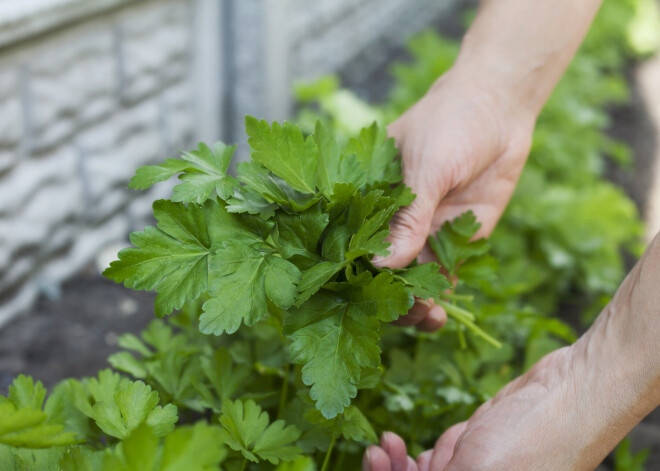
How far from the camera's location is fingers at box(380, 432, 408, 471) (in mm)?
1001

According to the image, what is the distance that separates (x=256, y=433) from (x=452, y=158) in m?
0.67

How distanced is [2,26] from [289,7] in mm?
1977

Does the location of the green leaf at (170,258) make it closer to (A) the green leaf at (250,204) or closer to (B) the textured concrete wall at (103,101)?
(A) the green leaf at (250,204)

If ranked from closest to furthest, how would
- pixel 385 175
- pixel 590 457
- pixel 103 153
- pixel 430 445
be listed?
pixel 590 457
pixel 385 175
pixel 430 445
pixel 103 153

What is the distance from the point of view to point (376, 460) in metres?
0.97

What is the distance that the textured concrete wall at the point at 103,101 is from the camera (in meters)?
2.28

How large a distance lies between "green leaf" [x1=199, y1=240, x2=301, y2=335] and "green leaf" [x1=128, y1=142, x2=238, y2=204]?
89 millimetres

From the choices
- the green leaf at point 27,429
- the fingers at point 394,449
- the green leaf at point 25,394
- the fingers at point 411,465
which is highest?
the green leaf at point 27,429

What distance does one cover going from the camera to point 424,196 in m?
1.17

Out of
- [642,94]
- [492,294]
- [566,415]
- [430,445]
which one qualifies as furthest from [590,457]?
[642,94]

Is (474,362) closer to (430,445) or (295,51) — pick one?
(430,445)

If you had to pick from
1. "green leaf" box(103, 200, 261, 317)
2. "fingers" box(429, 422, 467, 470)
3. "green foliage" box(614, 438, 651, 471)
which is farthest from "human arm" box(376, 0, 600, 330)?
"green foliage" box(614, 438, 651, 471)

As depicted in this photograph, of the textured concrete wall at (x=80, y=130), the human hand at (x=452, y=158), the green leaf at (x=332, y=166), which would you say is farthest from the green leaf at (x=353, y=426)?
the textured concrete wall at (x=80, y=130)

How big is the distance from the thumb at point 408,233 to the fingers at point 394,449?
10.5 inches
